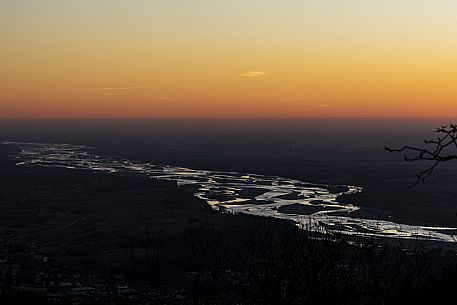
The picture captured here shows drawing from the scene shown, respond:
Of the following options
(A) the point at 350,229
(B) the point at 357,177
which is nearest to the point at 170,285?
(A) the point at 350,229

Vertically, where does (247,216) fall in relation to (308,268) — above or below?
below

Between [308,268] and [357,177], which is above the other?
[308,268]

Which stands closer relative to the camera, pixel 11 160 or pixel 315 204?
pixel 315 204

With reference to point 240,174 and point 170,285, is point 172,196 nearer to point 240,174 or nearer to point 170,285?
point 240,174

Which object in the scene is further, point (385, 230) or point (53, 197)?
point (53, 197)

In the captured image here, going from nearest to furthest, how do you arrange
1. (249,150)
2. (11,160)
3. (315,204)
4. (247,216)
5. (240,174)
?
(247,216) < (315,204) < (240,174) < (11,160) < (249,150)

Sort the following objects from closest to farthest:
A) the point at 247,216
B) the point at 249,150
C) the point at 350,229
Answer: the point at 350,229
the point at 247,216
the point at 249,150

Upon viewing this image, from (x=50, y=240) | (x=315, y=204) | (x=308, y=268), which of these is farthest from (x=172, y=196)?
(x=308, y=268)

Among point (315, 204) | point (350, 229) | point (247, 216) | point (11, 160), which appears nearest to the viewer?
point (350, 229)

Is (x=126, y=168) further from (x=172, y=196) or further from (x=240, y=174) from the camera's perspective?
(x=172, y=196)
